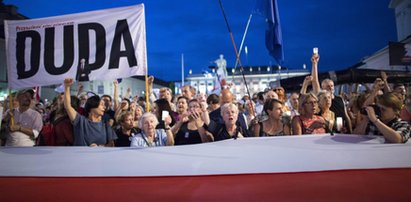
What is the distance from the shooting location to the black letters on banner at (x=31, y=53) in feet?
13.6

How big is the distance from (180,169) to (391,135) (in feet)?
6.93

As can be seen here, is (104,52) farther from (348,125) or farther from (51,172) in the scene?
(348,125)

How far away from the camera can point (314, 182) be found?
2.20 m

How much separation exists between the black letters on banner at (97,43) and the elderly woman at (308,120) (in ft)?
10.1

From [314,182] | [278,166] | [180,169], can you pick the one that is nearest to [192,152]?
[180,169]

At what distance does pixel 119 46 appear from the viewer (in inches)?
167

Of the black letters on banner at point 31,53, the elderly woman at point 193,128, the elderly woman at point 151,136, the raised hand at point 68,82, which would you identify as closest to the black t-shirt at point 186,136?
the elderly woman at point 193,128

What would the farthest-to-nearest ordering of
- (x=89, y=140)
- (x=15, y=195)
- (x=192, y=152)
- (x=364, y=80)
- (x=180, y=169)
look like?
(x=364, y=80)
(x=89, y=140)
(x=192, y=152)
(x=180, y=169)
(x=15, y=195)

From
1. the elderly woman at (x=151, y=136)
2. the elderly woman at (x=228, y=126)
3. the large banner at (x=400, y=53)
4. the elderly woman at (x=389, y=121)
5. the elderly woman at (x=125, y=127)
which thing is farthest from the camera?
the large banner at (x=400, y=53)

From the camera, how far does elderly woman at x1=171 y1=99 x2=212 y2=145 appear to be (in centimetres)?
366

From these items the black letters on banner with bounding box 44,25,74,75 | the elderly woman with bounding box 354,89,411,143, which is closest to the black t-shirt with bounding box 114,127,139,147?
the black letters on banner with bounding box 44,25,74,75

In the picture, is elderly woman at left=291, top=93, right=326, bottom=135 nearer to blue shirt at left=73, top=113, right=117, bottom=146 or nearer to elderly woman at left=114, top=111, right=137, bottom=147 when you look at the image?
elderly woman at left=114, top=111, right=137, bottom=147

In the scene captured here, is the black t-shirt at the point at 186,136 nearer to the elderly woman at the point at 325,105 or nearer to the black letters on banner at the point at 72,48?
the black letters on banner at the point at 72,48

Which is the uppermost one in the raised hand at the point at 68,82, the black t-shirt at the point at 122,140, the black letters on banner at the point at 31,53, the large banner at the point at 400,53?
the large banner at the point at 400,53
